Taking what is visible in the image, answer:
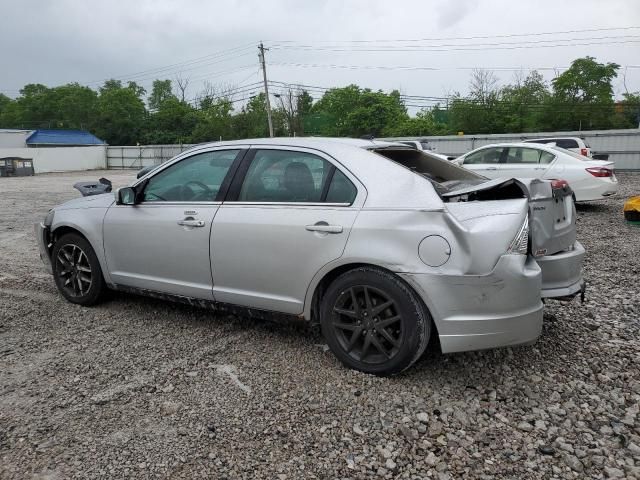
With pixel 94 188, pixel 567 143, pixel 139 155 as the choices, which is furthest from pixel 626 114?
pixel 94 188

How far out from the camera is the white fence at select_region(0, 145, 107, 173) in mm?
39281

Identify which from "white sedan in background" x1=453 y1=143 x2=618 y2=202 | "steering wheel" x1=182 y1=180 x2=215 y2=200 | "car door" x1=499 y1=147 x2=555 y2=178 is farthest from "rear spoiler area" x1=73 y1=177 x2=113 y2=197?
"car door" x1=499 y1=147 x2=555 y2=178

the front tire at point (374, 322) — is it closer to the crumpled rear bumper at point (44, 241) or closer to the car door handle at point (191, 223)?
the car door handle at point (191, 223)

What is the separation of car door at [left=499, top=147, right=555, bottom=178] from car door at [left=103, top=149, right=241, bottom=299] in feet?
29.0

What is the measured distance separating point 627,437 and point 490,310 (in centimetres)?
93

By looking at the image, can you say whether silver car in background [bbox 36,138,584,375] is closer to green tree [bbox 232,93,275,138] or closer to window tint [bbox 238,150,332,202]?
window tint [bbox 238,150,332,202]

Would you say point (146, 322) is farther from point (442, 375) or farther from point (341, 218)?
point (442, 375)

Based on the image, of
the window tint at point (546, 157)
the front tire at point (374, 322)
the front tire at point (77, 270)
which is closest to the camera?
the front tire at point (374, 322)

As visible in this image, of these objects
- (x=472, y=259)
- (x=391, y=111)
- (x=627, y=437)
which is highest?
(x=391, y=111)

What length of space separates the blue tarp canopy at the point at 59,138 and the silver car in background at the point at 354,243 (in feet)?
191

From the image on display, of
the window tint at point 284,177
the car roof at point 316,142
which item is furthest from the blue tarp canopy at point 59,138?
the window tint at point 284,177

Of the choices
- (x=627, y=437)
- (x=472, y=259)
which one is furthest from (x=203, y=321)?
(x=627, y=437)

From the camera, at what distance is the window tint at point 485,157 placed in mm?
11938

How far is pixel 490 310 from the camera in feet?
9.59
